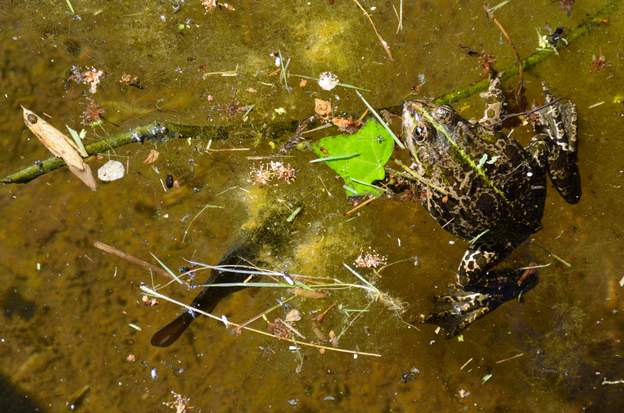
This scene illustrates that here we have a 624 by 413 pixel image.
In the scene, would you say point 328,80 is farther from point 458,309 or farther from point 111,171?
point 458,309

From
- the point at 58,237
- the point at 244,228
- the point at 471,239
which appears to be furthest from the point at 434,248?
the point at 58,237

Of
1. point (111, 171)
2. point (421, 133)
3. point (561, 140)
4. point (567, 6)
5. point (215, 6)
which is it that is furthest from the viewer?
point (215, 6)

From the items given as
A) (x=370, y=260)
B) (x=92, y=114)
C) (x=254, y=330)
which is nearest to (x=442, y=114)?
(x=370, y=260)

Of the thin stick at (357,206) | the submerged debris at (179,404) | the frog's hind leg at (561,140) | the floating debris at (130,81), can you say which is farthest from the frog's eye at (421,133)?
the submerged debris at (179,404)

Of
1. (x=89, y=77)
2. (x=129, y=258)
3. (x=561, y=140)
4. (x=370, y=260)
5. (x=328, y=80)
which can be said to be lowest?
(x=370, y=260)

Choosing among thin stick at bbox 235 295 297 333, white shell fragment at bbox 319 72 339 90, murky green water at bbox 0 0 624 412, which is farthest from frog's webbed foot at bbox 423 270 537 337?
white shell fragment at bbox 319 72 339 90

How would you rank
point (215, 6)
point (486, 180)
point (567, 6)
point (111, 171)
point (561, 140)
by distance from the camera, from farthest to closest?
point (215, 6) → point (111, 171) → point (567, 6) → point (561, 140) → point (486, 180)

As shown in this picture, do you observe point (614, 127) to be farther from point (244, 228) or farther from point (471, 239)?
point (244, 228)
